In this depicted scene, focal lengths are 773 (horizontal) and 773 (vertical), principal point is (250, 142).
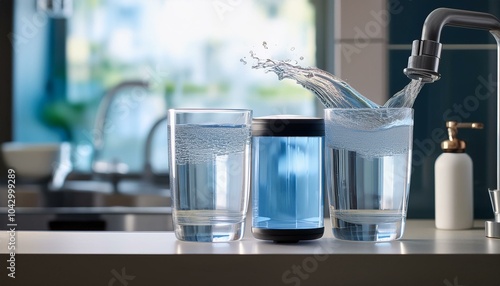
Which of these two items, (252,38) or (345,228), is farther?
(252,38)

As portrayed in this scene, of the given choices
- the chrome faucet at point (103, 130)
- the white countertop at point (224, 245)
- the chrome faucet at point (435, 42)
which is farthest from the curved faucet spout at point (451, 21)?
the chrome faucet at point (103, 130)

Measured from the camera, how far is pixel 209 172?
97 cm

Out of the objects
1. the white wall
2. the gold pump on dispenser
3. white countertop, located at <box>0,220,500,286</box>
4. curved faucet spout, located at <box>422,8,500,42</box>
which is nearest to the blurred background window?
the white wall

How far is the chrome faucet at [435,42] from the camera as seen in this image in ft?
3.31

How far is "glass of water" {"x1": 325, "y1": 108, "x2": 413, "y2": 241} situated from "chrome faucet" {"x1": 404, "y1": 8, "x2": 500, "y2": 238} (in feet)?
0.19

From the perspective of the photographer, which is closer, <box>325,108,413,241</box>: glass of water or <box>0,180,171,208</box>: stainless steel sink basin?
<box>325,108,413,241</box>: glass of water

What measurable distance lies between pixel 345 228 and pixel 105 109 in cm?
130

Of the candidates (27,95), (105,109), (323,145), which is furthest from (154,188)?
(323,145)

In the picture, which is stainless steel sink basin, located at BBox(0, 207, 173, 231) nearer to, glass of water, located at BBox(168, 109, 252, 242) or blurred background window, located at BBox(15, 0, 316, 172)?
blurred background window, located at BBox(15, 0, 316, 172)

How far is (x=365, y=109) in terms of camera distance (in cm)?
99

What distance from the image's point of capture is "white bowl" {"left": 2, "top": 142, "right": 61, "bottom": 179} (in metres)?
2.09

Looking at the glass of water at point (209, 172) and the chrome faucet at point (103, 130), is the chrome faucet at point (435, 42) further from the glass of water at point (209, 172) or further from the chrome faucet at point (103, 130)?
the chrome faucet at point (103, 130)

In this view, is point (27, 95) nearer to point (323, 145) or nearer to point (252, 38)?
point (252, 38)
